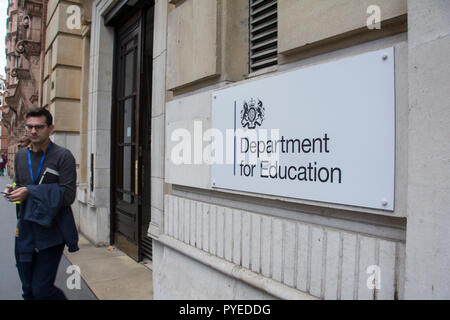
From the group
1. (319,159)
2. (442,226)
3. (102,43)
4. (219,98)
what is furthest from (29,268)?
(102,43)

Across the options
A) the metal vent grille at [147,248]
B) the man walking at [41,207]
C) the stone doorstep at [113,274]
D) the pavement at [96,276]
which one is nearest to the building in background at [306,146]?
the stone doorstep at [113,274]

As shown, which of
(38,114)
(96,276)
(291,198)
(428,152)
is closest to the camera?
(428,152)

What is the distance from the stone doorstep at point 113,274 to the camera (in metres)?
3.93

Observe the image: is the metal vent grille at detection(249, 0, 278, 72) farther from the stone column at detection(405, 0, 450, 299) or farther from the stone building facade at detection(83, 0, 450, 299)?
the stone column at detection(405, 0, 450, 299)

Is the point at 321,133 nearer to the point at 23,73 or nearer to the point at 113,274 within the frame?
the point at 113,274

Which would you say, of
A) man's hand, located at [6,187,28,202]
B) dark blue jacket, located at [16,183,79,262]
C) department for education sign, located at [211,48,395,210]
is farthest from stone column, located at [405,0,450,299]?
man's hand, located at [6,187,28,202]

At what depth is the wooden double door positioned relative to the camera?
5199 mm

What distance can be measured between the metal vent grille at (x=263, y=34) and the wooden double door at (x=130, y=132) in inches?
111

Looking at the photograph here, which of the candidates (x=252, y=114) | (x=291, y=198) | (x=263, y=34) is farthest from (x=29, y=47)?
(x=291, y=198)

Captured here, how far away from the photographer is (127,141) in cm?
580

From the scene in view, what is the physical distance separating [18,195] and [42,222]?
287 mm

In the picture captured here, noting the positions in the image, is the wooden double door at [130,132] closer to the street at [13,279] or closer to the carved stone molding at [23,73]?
the street at [13,279]

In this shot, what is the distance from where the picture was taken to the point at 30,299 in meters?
2.73

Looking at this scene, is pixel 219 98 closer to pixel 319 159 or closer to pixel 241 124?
pixel 241 124
